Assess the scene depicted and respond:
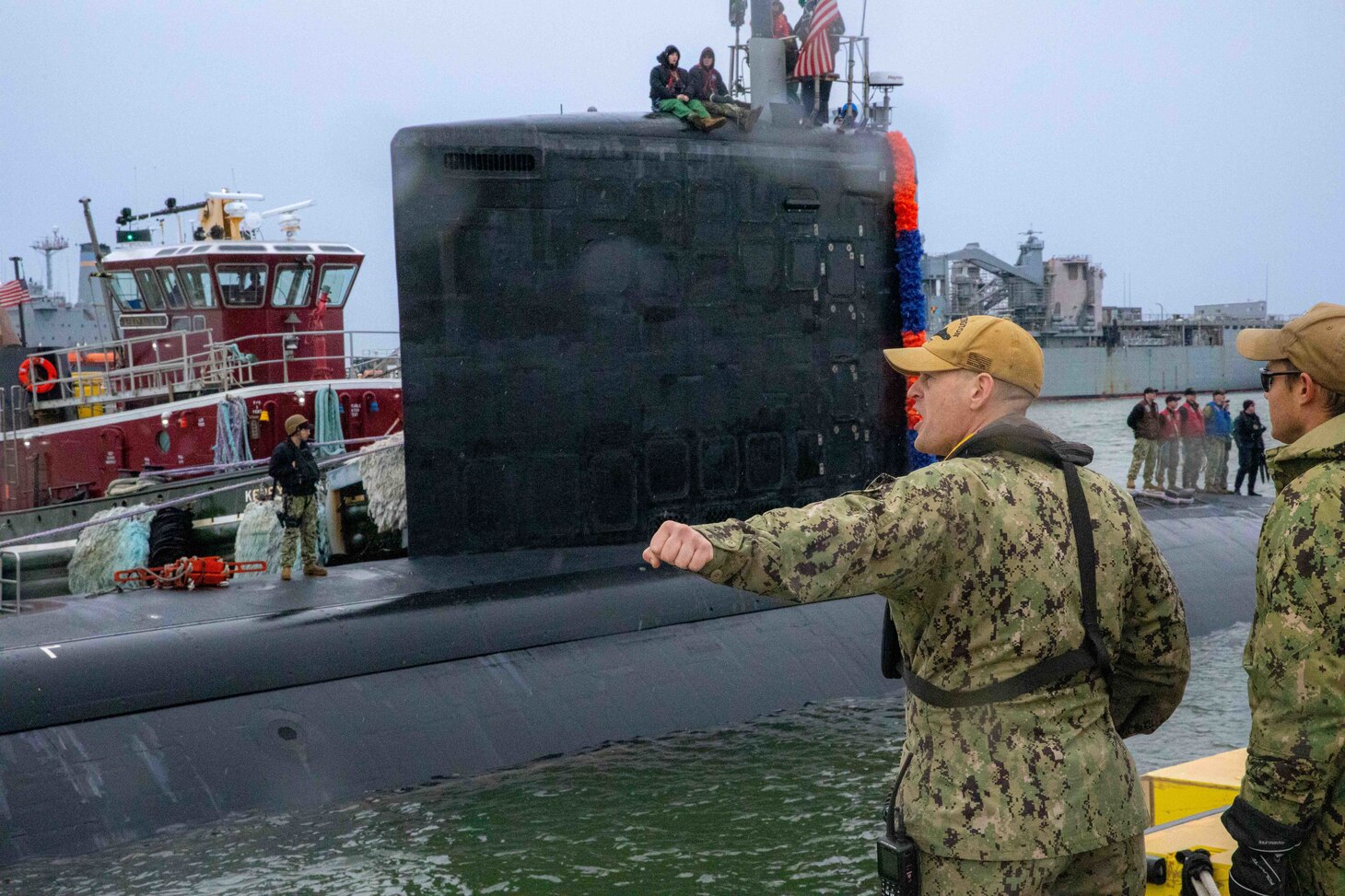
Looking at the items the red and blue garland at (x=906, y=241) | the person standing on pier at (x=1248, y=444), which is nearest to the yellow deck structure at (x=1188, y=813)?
the red and blue garland at (x=906, y=241)

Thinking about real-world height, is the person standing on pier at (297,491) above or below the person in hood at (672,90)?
below

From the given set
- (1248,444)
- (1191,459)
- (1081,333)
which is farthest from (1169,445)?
(1081,333)

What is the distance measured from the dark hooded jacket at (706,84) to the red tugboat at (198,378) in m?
7.61

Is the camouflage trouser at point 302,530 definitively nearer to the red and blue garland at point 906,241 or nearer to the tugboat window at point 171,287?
the red and blue garland at point 906,241

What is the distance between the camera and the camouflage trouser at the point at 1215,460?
18.1 meters

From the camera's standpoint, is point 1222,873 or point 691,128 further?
point 691,128

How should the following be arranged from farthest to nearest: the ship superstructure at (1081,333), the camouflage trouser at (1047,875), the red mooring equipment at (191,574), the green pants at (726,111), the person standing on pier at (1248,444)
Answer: the ship superstructure at (1081,333) < the person standing on pier at (1248,444) < the green pants at (726,111) < the red mooring equipment at (191,574) < the camouflage trouser at (1047,875)

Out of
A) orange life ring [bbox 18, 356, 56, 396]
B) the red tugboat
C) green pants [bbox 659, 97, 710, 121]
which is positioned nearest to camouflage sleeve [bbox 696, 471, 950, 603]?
green pants [bbox 659, 97, 710, 121]

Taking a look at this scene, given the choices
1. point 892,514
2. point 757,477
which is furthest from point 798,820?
point 892,514

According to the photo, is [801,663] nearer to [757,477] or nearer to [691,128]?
[757,477]

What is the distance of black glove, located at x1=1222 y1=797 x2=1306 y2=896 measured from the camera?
9.53ft

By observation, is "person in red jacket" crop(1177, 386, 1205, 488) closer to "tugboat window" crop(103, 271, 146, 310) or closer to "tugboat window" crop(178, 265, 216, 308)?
"tugboat window" crop(178, 265, 216, 308)

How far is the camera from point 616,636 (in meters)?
8.44

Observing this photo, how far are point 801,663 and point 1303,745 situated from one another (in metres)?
6.13
